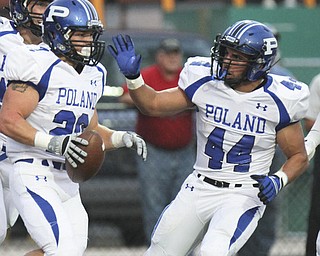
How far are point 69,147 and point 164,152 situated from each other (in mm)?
2647

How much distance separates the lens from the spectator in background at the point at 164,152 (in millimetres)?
8344

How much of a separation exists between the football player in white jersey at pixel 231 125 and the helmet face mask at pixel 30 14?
20.7 inches

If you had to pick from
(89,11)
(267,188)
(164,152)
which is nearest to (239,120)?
(267,188)

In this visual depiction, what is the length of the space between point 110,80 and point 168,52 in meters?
0.97

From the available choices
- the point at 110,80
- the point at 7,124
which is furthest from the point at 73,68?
the point at 110,80

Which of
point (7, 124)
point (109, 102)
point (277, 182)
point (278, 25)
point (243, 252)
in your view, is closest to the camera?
point (7, 124)

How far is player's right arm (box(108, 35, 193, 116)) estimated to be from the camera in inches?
244

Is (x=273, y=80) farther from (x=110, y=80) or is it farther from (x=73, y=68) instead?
(x=110, y=80)

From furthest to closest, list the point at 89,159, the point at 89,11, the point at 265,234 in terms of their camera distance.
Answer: the point at 265,234
the point at 89,11
the point at 89,159

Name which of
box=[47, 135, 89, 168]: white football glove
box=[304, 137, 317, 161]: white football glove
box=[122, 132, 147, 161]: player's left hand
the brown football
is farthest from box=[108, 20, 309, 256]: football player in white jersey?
box=[47, 135, 89, 168]: white football glove

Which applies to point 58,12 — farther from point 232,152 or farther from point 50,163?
point 232,152

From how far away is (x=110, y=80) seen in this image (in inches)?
363

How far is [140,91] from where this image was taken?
20.8 feet

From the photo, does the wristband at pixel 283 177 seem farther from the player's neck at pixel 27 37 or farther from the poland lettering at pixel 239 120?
the player's neck at pixel 27 37
